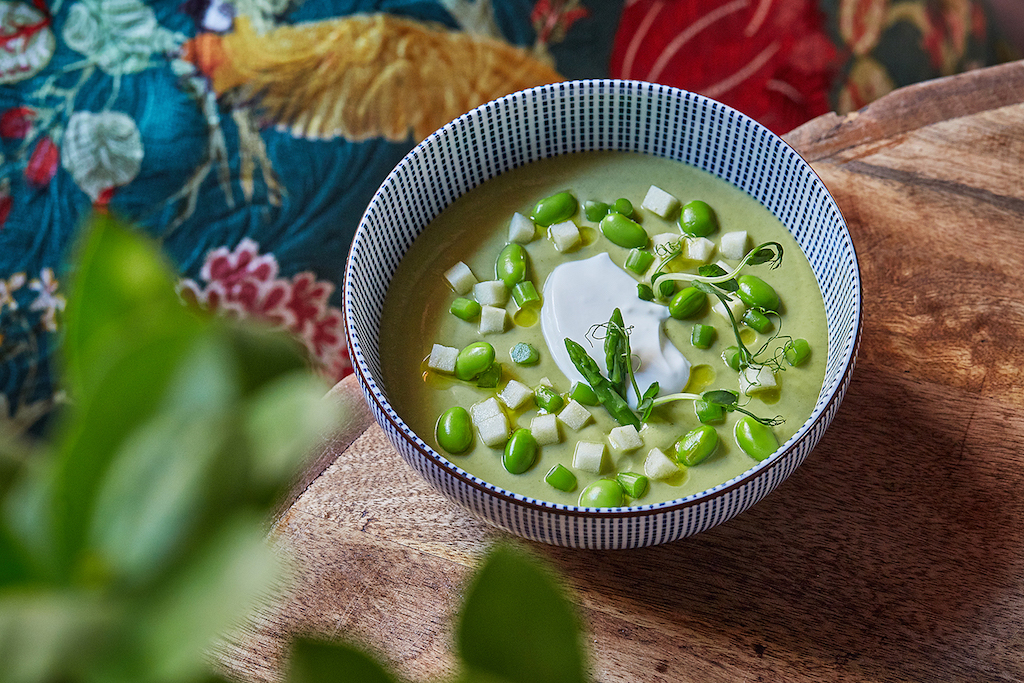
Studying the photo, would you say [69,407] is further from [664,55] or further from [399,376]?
[664,55]

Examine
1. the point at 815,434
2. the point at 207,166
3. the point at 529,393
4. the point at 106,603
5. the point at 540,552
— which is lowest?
the point at 207,166

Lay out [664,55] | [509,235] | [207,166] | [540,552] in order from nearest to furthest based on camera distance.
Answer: [540,552] < [509,235] < [207,166] < [664,55]

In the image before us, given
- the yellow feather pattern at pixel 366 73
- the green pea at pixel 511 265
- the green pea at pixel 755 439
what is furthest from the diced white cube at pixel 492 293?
the yellow feather pattern at pixel 366 73

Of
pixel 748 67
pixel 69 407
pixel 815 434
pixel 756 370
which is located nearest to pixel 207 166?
pixel 748 67

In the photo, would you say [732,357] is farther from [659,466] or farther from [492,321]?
[492,321]

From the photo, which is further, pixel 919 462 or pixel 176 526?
pixel 919 462

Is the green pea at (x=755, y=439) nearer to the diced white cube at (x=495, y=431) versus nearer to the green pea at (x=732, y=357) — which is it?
the green pea at (x=732, y=357)

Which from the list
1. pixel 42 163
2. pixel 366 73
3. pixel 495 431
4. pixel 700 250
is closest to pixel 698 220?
pixel 700 250
